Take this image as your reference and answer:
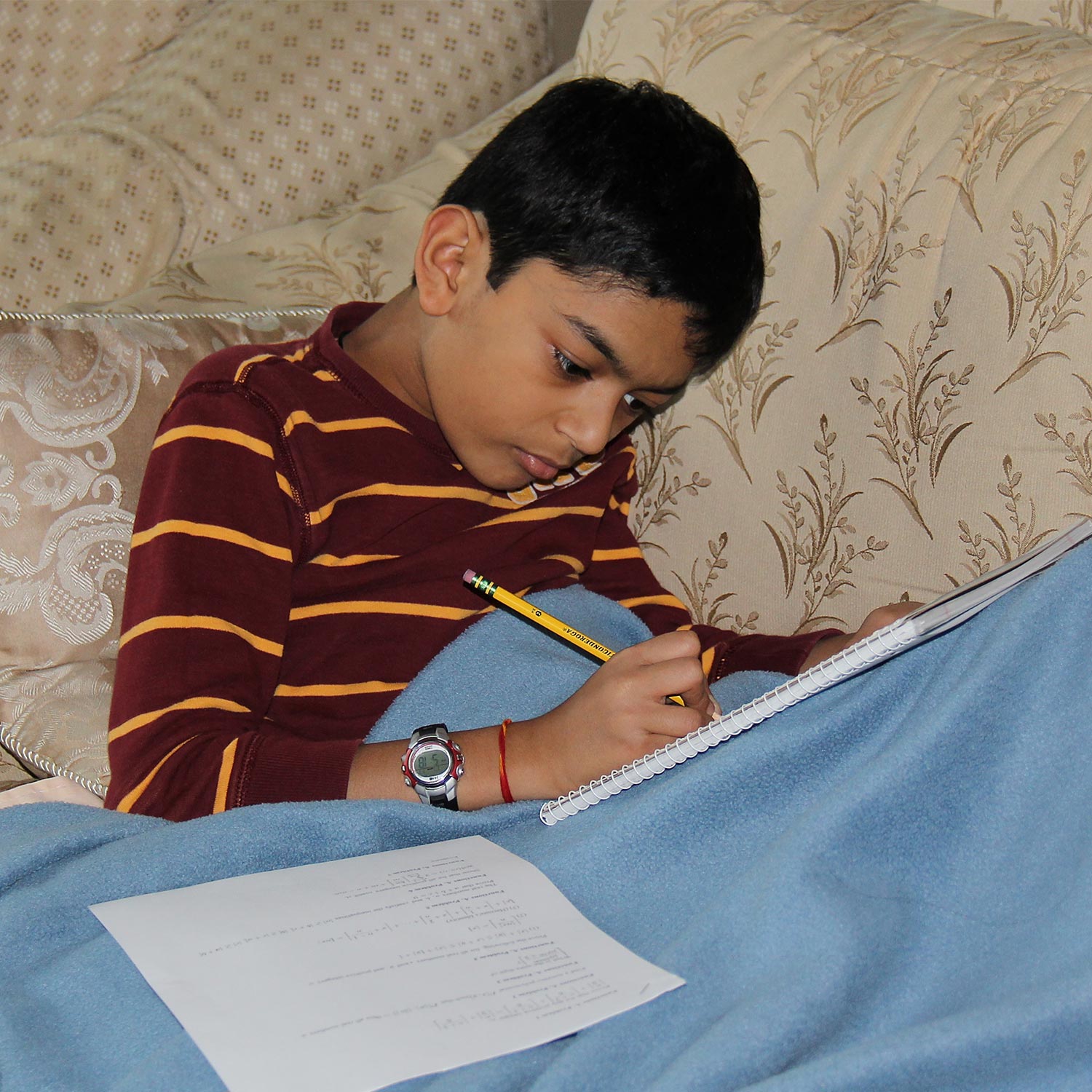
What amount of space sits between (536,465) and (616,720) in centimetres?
34

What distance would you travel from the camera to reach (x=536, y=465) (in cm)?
112

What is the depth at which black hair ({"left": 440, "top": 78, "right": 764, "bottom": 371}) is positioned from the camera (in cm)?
102

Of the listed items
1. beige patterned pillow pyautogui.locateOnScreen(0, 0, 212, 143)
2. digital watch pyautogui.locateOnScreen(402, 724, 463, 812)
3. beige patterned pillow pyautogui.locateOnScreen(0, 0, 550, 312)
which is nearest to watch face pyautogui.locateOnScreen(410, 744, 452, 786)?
digital watch pyautogui.locateOnScreen(402, 724, 463, 812)

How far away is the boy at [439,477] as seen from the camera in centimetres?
91

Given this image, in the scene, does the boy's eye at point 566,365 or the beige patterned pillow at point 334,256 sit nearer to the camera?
the boy's eye at point 566,365

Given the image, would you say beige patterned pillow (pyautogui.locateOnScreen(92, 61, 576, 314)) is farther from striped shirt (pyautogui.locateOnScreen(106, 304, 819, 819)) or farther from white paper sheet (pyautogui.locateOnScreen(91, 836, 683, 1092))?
white paper sheet (pyautogui.locateOnScreen(91, 836, 683, 1092))

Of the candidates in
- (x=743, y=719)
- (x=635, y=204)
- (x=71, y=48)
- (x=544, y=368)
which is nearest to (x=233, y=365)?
(x=544, y=368)

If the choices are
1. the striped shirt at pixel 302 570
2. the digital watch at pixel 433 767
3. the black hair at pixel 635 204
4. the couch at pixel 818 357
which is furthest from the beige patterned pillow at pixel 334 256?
the digital watch at pixel 433 767

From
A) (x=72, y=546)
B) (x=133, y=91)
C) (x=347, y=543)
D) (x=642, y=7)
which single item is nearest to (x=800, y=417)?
(x=347, y=543)

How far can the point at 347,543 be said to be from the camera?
3.60 feet

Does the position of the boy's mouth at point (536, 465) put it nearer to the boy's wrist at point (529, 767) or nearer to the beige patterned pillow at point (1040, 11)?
the boy's wrist at point (529, 767)

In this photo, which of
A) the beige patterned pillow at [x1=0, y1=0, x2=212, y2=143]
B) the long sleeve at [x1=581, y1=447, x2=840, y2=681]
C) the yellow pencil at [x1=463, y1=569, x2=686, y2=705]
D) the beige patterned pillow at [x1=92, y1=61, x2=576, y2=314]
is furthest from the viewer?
the beige patterned pillow at [x1=0, y1=0, x2=212, y2=143]

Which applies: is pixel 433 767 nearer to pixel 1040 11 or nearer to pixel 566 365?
pixel 566 365

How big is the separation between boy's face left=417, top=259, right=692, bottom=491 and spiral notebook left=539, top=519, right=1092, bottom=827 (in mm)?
366
